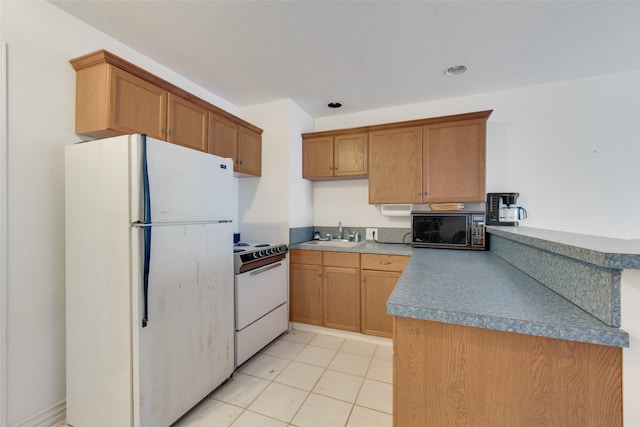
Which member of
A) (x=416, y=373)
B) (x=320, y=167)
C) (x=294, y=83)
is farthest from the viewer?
(x=320, y=167)

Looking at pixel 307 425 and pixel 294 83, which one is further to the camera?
pixel 294 83

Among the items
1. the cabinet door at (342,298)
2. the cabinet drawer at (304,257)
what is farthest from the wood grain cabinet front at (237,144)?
the cabinet door at (342,298)

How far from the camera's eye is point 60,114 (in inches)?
63.8

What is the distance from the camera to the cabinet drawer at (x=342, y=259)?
105 inches

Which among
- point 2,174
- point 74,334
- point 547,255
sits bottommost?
point 74,334

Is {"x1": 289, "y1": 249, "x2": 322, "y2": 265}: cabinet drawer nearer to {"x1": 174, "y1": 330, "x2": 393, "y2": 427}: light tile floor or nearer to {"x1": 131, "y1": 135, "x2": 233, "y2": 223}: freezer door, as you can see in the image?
{"x1": 174, "y1": 330, "x2": 393, "y2": 427}: light tile floor

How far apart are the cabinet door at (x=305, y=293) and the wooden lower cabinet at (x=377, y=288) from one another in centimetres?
47

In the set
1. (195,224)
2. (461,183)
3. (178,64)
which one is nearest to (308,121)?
(178,64)

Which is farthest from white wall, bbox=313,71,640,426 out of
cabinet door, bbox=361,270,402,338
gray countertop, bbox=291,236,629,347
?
gray countertop, bbox=291,236,629,347

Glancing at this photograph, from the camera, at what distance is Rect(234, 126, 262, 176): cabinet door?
8.80ft

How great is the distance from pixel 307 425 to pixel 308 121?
3013 millimetres

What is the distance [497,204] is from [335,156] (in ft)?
5.66

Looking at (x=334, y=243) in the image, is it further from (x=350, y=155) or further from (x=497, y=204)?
(x=497, y=204)

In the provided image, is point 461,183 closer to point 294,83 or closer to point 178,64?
point 294,83
